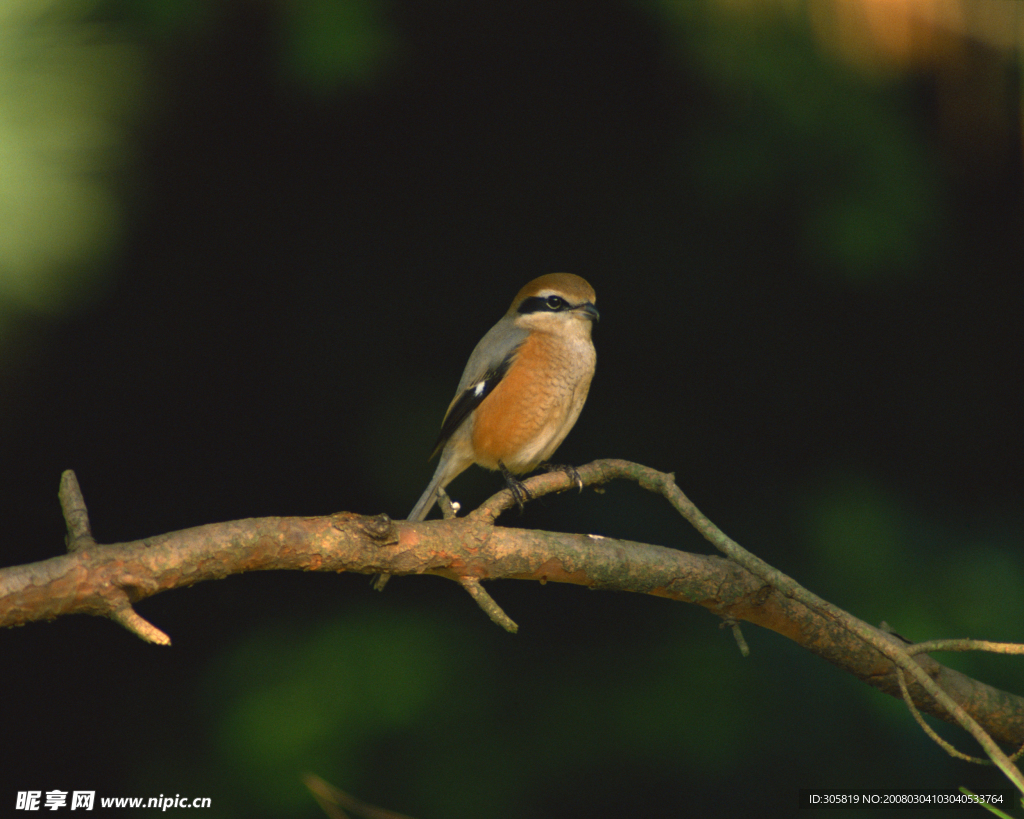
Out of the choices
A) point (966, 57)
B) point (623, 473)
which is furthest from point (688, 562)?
point (966, 57)

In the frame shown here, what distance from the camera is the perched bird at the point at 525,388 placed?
8.96ft

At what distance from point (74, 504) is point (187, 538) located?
0.60ft

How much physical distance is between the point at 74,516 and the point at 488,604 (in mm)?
729

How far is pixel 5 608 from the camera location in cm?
121

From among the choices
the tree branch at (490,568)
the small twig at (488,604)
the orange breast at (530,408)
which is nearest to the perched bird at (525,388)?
the orange breast at (530,408)

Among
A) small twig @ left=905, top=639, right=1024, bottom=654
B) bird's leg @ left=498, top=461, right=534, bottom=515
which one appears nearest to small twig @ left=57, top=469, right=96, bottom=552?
bird's leg @ left=498, top=461, right=534, bottom=515

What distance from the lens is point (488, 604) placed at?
1.59 metres

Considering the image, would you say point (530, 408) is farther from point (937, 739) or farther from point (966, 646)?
point (937, 739)

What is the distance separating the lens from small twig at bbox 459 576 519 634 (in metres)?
1.54

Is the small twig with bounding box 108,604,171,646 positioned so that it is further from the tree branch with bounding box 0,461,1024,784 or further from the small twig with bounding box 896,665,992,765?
the small twig with bounding box 896,665,992,765

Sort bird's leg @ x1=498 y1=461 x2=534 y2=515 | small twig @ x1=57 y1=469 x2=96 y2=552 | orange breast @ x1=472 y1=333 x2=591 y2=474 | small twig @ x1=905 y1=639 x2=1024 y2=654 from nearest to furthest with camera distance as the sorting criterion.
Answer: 1. small twig @ x1=57 y1=469 x2=96 y2=552
2. small twig @ x1=905 y1=639 x2=1024 y2=654
3. bird's leg @ x1=498 y1=461 x2=534 y2=515
4. orange breast @ x1=472 y1=333 x2=591 y2=474

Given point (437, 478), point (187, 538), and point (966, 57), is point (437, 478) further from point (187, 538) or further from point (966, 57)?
point (966, 57)

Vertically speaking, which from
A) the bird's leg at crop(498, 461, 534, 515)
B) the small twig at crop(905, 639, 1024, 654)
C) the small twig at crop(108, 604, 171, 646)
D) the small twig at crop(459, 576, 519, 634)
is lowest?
the bird's leg at crop(498, 461, 534, 515)

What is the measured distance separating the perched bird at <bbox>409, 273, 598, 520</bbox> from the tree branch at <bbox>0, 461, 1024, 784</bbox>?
544mm
